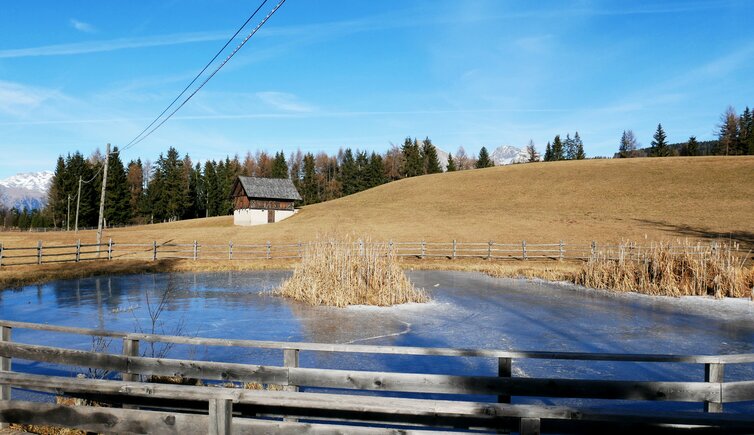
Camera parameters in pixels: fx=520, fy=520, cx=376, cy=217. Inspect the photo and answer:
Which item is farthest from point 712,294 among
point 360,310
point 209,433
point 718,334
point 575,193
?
point 575,193

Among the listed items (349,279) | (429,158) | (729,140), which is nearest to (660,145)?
(729,140)

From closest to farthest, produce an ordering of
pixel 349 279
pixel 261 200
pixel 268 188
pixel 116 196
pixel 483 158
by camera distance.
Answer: pixel 349 279, pixel 261 200, pixel 268 188, pixel 116 196, pixel 483 158

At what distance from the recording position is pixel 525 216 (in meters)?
52.4

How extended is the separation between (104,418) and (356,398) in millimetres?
2029

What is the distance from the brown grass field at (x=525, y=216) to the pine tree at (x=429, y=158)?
4598cm

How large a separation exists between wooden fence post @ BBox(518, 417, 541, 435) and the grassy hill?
2839cm

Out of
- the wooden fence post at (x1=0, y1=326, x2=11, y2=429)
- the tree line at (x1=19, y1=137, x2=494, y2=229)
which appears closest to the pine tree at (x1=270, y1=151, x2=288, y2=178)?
the tree line at (x1=19, y1=137, x2=494, y2=229)

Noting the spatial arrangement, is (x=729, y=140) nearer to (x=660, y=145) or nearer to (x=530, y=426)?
(x=660, y=145)

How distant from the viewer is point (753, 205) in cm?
4822

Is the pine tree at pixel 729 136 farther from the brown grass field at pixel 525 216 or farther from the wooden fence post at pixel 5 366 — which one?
the wooden fence post at pixel 5 366

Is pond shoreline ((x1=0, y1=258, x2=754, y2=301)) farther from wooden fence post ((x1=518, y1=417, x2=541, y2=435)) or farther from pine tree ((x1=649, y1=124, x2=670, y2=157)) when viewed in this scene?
pine tree ((x1=649, y1=124, x2=670, y2=157))

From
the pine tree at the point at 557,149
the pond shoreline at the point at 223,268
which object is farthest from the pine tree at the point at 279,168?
the pond shoreline at the point at 223,268

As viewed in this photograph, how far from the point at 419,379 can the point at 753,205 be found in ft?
183

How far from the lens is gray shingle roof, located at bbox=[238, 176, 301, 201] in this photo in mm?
70875
